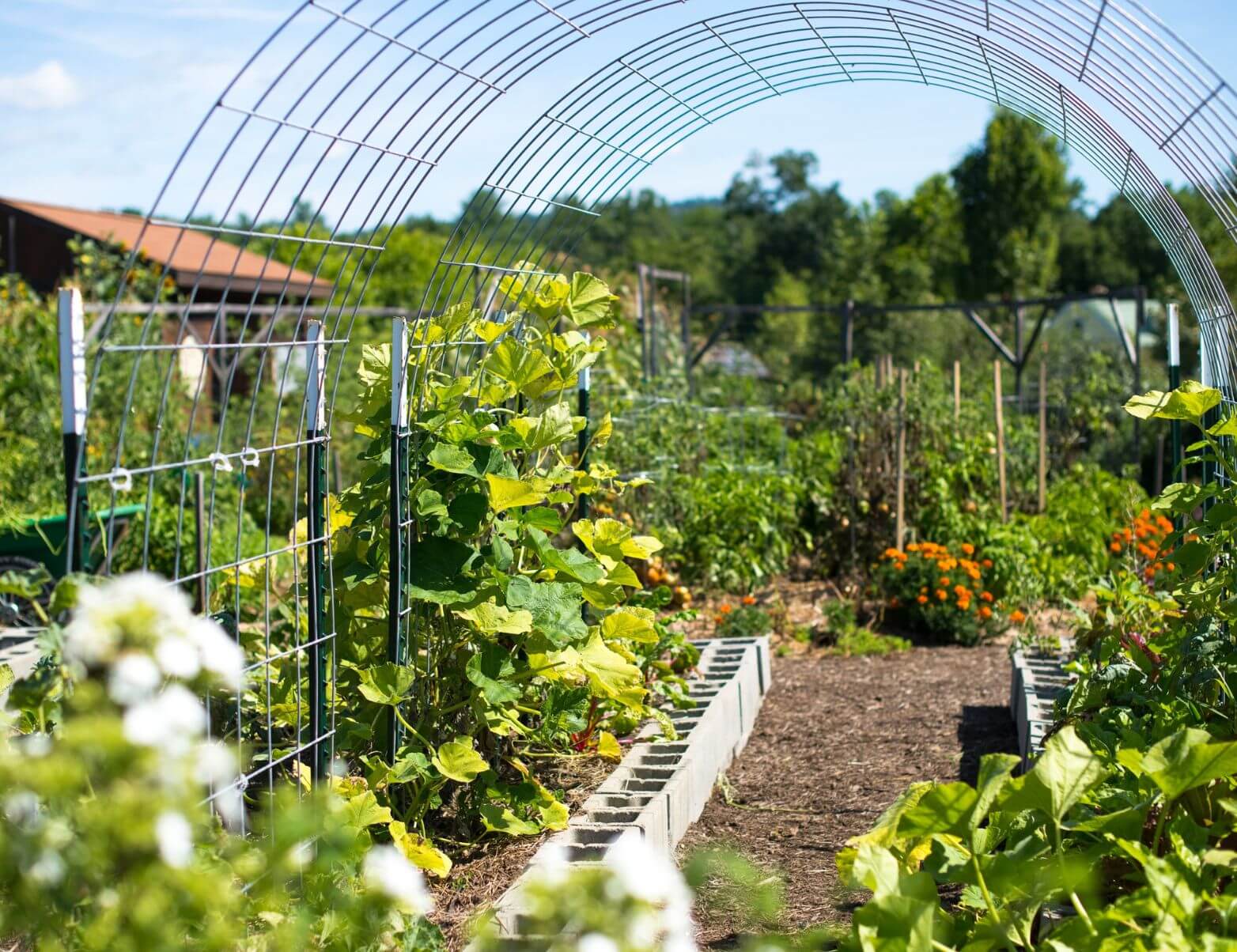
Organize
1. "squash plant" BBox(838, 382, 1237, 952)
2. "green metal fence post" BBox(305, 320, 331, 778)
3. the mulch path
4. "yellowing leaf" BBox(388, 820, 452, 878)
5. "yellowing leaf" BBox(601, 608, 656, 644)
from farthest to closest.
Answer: "yellowing leaf" BBox(601, 608, 656, 644) → the mulch path → "green metal fence post" BBox(305, 320, 331, 778) → "yellowing leaf" BBox(388, 820, 452, 878) → "squash plant" BBox(838, 382, 1237, 952)

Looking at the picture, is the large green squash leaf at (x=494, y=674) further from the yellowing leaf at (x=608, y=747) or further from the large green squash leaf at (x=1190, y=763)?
the large green squash leaf at (x=1190, y=763)

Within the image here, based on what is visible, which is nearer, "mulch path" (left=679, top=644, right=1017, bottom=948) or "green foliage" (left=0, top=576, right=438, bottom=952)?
"green foliage" (left=0, top=576, right=438, bottom=952)

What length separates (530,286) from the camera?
398 cm

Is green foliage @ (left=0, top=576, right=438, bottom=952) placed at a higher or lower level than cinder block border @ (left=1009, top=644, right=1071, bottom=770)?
higher

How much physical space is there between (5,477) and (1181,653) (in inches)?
280

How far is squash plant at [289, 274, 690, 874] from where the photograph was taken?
304 centimetres


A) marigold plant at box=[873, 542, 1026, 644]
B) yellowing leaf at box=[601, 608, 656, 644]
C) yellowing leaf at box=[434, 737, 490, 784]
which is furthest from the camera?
marigold plant at box=[873, 542, 1026, 644]

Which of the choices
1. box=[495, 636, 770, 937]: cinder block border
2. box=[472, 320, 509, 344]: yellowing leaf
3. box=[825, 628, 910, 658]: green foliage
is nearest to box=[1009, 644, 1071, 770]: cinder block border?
box=[825, 628, 910, 658]: green foliage

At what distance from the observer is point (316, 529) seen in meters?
2.89

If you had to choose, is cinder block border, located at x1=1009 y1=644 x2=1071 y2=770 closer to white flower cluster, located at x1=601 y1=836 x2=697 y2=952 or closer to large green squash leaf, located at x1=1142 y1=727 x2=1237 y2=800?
large green squash leaf, located at x1=1142 y1=727 x2=1237 y2=800

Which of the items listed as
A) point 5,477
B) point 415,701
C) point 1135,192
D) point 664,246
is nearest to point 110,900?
point 415,701

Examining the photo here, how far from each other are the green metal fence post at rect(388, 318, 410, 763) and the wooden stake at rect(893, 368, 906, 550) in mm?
4554

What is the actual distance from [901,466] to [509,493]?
14.6 ft

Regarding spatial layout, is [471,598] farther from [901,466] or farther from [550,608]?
[901,466]
